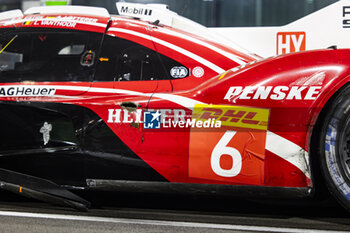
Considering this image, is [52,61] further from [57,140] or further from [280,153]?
[280,153]

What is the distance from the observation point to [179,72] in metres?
3.29

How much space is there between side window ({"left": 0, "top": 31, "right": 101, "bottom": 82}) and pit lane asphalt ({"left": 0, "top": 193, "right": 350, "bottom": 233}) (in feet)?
3.22

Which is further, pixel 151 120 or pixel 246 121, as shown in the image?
pixel 151 120

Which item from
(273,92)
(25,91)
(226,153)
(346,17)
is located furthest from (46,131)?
(346,17)

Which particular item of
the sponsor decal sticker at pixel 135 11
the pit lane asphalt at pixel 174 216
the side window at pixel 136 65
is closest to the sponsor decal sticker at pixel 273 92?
the side window at pixel 136 65

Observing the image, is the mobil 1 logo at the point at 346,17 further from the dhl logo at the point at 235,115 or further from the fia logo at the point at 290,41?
the dhl logo at the point at 235,115

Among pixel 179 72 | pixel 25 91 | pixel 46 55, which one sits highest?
pixel 46 55

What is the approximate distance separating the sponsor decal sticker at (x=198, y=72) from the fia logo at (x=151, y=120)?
0.52 m

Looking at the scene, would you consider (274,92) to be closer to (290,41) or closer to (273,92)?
(273,92)

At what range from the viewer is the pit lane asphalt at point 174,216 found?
2.79m

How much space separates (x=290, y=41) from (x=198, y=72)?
90.6 inches

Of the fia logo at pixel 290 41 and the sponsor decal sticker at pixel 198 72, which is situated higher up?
the fia logo at pixel 290 41

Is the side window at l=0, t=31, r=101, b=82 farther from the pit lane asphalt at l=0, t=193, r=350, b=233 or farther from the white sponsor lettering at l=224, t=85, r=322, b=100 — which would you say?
the white sponsor lettering at l=224, t=85, r=322, b=100

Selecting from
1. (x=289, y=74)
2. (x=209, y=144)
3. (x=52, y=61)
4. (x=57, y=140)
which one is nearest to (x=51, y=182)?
(x=57, y=140)
